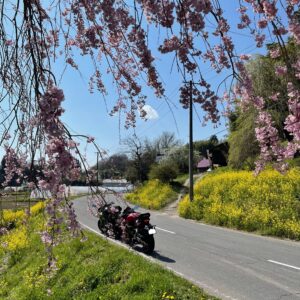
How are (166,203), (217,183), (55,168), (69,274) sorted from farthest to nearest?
(166,203), (217,183), (69,274), (55,168)

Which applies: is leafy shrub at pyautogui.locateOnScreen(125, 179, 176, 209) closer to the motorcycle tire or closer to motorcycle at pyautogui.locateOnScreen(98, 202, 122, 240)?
the motorcycle tire

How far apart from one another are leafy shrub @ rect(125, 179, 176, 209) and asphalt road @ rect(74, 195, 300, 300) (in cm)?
1585

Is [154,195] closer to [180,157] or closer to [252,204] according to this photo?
[252,204]

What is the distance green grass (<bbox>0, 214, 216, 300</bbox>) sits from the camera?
7.06 metres

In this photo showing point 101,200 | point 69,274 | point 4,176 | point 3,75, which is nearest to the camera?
point 101,200

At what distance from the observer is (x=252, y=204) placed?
18312 millimetres

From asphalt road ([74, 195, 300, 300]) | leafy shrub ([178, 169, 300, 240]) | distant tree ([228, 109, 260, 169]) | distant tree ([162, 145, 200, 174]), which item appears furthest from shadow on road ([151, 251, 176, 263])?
distant tree ([162, 145, 200, 174])

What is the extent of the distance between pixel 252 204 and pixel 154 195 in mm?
17150

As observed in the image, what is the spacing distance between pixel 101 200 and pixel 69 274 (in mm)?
7052

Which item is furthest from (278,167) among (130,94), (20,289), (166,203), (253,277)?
(166,203)

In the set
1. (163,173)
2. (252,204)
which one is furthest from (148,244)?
(163,173)

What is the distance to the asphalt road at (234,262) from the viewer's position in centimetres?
745

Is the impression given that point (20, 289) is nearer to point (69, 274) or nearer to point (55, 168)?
point (69, 274)

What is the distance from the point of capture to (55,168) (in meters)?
2.40
